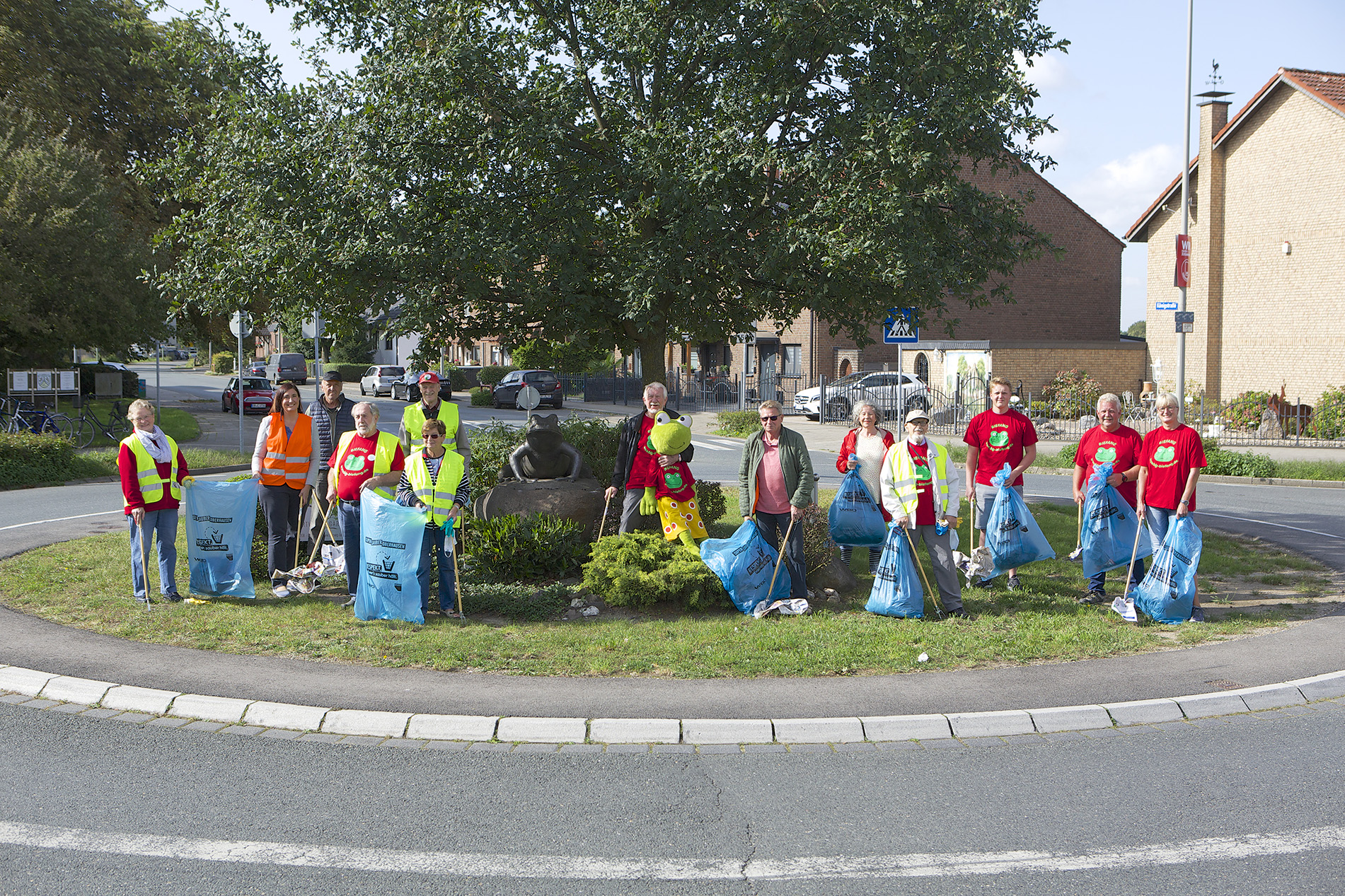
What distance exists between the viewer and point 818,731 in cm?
552

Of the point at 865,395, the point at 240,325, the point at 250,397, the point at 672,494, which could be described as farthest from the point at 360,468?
the point at 250,397

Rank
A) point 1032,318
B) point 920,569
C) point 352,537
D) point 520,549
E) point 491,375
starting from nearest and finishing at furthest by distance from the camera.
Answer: point 920,569
point 352,537
point 520,549
point 1032,318
point 491,375

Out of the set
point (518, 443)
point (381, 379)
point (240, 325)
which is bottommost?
point (518, 443)

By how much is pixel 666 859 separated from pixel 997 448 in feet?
18.9

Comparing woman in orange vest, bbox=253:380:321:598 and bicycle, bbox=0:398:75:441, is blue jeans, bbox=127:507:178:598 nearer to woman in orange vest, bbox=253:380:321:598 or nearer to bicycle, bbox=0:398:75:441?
woman in orange vest, bbox=253:380:321:598

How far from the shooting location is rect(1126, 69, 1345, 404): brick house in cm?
2698

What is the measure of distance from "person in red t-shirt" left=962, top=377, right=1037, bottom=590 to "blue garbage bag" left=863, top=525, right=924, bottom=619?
120 cm

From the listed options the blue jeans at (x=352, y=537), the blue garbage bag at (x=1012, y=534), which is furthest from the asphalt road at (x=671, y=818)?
the blue garbage bag at (x=1012, y=534)

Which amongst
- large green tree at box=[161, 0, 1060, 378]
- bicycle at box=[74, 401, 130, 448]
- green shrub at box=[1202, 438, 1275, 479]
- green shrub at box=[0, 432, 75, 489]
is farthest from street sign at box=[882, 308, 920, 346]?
bicycle at box=[74, 401, 130, 448]

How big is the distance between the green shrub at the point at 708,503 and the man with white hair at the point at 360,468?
340 centimetres

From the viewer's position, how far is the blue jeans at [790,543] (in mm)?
8141

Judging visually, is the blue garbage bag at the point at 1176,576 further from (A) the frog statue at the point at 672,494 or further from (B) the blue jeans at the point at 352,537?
(B) the blue jeans at the point at 352,537

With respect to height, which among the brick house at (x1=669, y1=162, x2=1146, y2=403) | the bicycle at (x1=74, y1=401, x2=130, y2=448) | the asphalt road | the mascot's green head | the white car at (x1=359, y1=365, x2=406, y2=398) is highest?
the brick house at (x1=669, y1=162, x2=1146, y2=403)

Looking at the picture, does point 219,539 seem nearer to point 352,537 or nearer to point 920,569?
point 352,537
